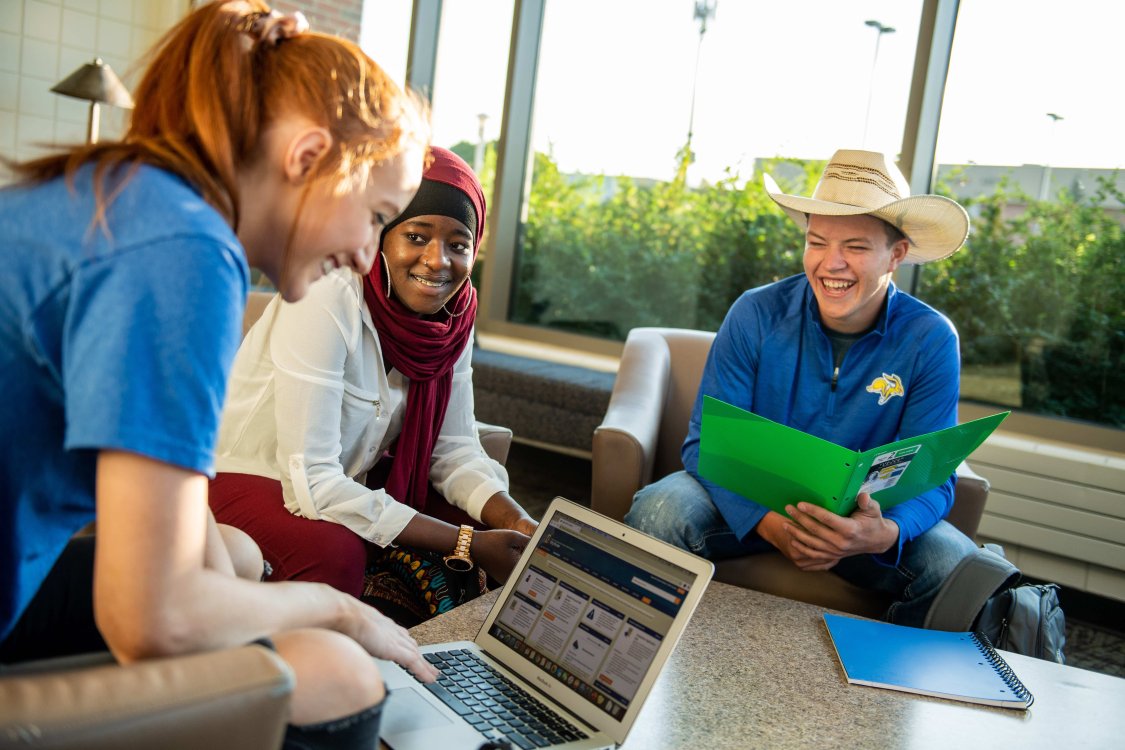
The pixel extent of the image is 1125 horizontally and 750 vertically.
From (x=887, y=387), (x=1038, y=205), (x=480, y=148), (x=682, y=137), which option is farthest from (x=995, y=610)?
(x=480, y=148)

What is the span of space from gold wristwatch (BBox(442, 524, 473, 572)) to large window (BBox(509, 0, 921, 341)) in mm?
2888

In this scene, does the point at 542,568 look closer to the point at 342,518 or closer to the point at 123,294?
the point at 342,518

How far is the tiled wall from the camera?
4617 mm

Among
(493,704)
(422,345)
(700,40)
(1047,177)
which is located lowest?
(493,704)

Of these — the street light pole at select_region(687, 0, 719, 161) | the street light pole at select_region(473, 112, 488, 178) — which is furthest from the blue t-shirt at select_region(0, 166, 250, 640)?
the street light pole at select_region(473, 112, 488, 178)

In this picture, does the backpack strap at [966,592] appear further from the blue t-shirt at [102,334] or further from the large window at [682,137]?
the large window at [682,137]

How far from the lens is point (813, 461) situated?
5.86ft

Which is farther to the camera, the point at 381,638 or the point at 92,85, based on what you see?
the point at 92,85

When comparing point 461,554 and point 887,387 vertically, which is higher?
point 887,387

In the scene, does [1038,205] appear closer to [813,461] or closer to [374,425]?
[813,461]

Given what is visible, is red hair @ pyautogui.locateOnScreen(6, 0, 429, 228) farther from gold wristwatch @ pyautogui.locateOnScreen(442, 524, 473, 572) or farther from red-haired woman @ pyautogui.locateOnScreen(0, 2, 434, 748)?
gold wristwatch @ pyautogui.locateOnScreen(442, 524, 473, 572)

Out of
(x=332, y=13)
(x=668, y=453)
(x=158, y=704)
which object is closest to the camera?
(x=158, y=704)

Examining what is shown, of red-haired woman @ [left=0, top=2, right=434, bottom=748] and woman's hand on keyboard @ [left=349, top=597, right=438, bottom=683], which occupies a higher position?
red-haired woman @ [left=0, top=2, right=434, bottom=748]

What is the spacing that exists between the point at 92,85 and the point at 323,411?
323 cm
